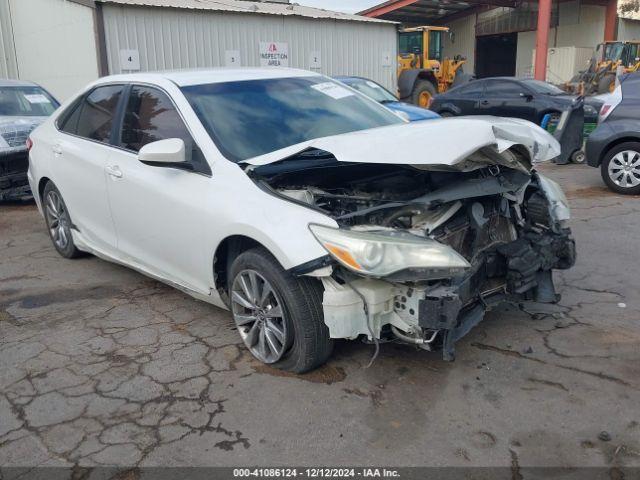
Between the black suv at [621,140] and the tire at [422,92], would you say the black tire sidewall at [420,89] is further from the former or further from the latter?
the black suv at [621,140]

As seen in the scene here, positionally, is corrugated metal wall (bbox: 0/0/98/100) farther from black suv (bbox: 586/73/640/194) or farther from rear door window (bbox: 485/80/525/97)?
black suv (bbox: 586/73/640/194)

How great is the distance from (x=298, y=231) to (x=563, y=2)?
96.7ft

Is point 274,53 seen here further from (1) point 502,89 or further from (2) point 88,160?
(2) point 88,160

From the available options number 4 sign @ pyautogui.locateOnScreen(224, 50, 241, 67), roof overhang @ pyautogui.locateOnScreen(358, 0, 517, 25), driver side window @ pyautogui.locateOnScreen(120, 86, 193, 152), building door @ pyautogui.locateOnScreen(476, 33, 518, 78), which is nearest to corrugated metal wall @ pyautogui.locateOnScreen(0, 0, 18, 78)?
number 4 sign @ pyautogui.locateOnScreen(224, 50, 241, 67)

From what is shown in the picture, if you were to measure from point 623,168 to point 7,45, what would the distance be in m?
16.4

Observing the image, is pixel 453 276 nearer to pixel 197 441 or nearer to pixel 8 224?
pixel 197 441

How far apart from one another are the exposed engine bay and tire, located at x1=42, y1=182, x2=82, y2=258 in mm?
2745

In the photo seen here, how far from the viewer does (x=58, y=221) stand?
571 centimetres

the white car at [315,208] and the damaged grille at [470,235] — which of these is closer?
the white car at [315,208]

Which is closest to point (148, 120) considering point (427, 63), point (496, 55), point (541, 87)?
point (541, 87)

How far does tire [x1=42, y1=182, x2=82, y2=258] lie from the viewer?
18.0 feet

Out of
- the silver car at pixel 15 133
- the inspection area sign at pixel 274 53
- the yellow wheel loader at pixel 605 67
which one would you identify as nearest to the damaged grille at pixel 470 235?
the silver car at pixel 15 133

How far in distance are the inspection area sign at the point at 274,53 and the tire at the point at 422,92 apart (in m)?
4.72

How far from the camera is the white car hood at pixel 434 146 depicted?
3189 mm
